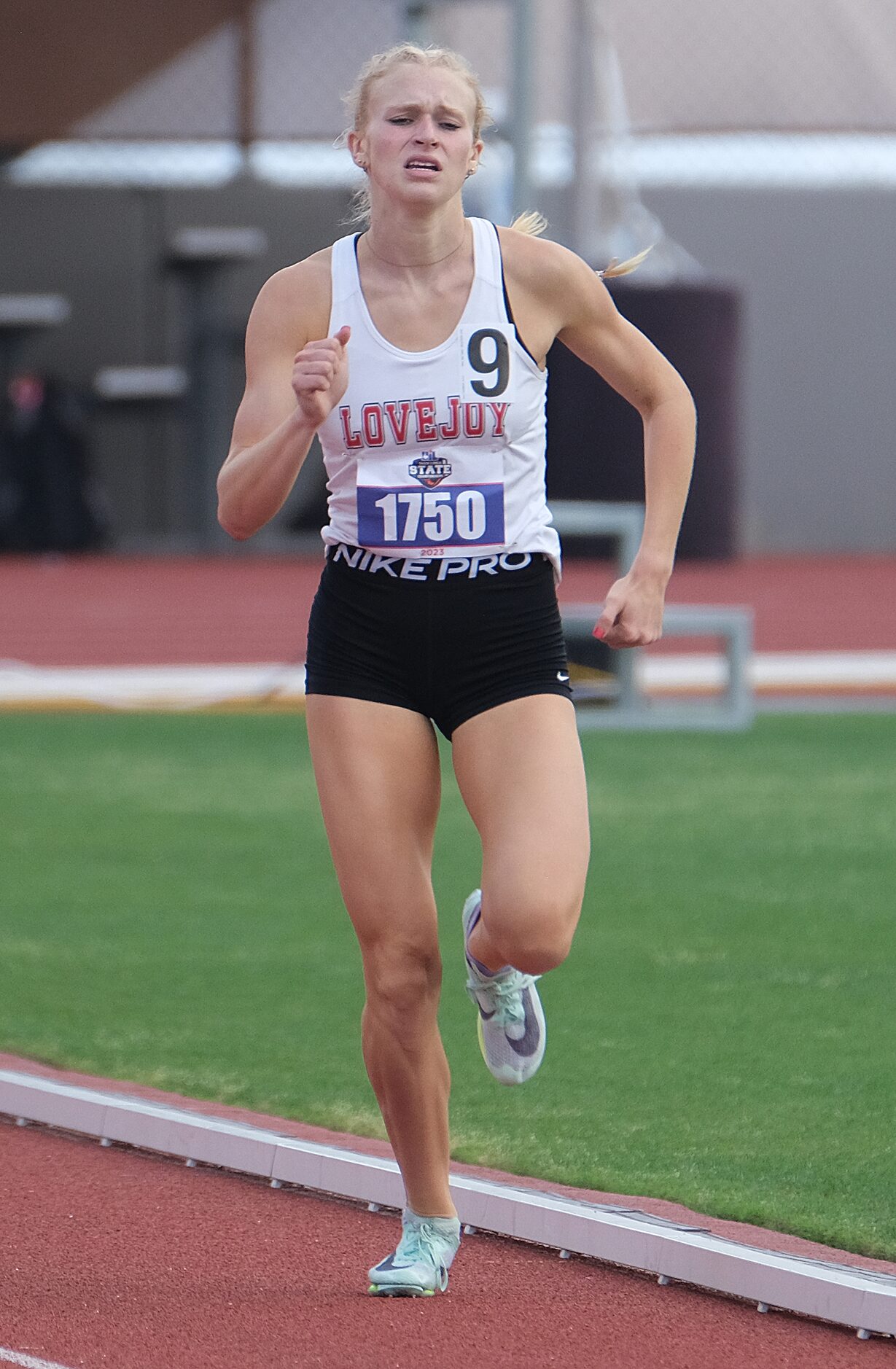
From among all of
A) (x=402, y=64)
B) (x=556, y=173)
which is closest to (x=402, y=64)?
(x=402, y=64)

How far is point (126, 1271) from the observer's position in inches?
155

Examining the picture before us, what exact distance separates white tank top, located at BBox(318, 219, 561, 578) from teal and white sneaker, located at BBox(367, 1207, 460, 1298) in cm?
120

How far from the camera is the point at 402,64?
3.62 m

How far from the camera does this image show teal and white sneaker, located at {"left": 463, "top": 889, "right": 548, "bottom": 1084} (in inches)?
155

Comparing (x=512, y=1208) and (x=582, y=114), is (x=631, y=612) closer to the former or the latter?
(x=512, y=1208)

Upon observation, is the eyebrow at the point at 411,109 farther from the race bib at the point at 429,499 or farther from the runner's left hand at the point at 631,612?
the runner's left hand at the point at 631,612

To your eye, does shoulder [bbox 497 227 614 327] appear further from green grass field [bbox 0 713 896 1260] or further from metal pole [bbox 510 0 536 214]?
metal pole [bbox 510 0 536 214]

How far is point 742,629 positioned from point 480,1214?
24.6 feet

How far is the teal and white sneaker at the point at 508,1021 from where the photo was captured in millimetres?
3932

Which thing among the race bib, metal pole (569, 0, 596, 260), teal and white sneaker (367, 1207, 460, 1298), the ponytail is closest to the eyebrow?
the ponytail

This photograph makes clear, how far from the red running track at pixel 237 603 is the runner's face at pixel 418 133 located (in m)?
11.2

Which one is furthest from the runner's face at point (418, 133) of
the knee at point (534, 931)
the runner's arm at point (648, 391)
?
the knee at point (534, 931)

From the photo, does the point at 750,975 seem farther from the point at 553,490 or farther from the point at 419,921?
the point at 553,490

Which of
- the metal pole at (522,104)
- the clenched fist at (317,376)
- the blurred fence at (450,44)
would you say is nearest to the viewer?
the clenched fist at (317,376)
